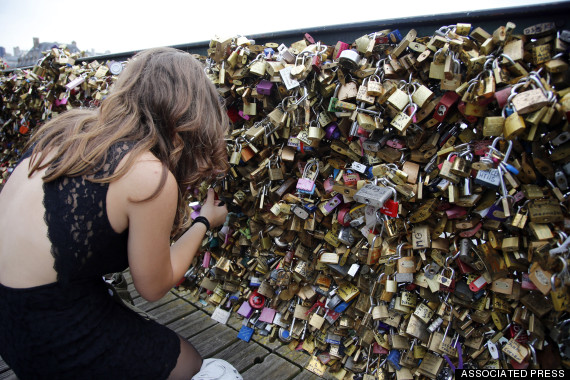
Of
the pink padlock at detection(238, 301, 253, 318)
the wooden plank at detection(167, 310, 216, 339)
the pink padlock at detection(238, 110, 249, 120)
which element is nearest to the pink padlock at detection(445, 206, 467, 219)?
the pink padlock at detection(238, 110, 249, 120)

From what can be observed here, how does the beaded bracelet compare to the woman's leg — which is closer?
the woman's leg

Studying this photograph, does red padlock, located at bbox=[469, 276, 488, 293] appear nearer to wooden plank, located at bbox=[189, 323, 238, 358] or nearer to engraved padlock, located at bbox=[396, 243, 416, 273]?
engraved padlock, located at bbox=[396, 243, 416, 273]

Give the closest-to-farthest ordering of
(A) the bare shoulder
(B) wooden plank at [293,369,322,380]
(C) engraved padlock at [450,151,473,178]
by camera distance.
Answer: (A) the bare shoulder
(C) engraved padlock at [450,151,473,178]
(B) wooden plank at [293,369,322,380]

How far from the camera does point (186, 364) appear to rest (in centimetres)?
181

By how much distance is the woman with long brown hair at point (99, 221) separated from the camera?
1396mm

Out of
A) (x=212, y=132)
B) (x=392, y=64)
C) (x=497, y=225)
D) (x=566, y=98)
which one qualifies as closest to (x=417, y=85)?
(x=392, y=64)

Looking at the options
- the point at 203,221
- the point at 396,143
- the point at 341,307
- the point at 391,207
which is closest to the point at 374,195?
the point at 391,207

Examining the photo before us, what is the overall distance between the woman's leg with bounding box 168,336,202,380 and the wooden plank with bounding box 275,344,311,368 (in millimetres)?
762

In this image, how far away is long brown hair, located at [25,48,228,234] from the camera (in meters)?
1.42

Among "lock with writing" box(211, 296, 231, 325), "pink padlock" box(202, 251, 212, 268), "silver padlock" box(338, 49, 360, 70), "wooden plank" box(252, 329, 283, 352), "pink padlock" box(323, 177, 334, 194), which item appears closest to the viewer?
"silver padlock" box(338, 49, 360, 70)

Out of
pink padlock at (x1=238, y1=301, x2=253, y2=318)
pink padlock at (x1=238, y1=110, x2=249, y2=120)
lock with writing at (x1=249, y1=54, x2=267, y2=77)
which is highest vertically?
lock with writing at (x1=249, y1=54, x2=267, y2=77)

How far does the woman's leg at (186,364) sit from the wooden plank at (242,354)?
0.60m

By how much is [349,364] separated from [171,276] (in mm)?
1310

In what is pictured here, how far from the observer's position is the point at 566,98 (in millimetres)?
1332
